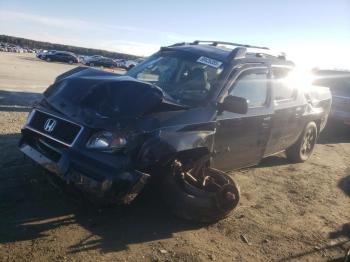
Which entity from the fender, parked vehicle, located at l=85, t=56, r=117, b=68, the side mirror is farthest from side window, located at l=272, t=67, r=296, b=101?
parked vehicle, located at l=85, t=56, r=117, b=68

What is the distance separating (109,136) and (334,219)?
130 inches

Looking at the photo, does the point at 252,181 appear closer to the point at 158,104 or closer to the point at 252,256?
the point at 252,256

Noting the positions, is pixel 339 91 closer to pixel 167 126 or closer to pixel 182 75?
pixel 182 75

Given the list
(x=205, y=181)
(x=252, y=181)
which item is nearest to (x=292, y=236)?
(x=205, y=181)

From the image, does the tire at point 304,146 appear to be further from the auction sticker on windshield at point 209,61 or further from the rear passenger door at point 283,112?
the auction sticker on windshield at point 209,61

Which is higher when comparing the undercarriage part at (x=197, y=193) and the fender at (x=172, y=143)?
the fender at (x=172, y=143)

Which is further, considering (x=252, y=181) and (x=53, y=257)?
(x=252, y=181)

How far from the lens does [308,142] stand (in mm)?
8070

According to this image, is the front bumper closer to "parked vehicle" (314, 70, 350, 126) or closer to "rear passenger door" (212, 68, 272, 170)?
"rear passenger door" (212, 68, 272, 170)

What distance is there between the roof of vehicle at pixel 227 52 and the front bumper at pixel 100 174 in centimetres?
225

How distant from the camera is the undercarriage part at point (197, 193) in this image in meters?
4.17

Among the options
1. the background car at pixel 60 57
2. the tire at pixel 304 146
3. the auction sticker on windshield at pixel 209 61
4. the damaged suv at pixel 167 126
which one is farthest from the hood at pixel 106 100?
the background car at pixel 60 57

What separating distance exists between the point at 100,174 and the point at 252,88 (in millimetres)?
2713

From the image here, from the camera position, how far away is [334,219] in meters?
5.35
